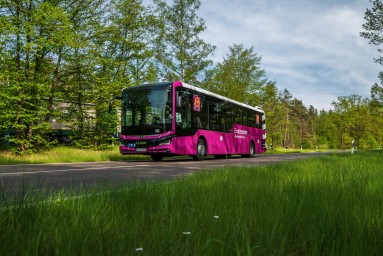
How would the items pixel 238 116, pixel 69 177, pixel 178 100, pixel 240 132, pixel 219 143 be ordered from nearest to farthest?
pixel 69 177 → pixel 178 100 → pixel 219 143 → pixel 238 116 → pixel 240 132

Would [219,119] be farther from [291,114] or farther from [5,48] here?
[291,114]

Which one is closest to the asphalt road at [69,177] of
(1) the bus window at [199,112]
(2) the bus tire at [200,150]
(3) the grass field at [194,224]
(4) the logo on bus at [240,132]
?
(3) the grass field at [194,224]

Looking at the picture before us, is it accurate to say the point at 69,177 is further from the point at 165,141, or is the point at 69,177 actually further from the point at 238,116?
the point at 238,116

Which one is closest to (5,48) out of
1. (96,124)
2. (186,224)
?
(96,124)

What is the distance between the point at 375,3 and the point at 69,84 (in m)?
20.8

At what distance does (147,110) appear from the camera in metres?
15.0

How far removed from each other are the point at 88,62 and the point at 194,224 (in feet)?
66.0

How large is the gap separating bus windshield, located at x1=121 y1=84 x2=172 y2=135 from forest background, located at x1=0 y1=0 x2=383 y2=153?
4.08m

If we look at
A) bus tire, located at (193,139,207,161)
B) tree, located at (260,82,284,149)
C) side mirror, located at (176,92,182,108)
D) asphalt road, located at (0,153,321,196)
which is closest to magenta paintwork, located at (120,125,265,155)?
bus tire, located at (193,139,207,161)

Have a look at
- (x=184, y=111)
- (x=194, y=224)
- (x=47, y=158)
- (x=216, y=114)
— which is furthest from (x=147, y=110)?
(x=194, y=224)

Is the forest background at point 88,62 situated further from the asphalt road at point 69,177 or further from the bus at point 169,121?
the asphalt road at point 69,177

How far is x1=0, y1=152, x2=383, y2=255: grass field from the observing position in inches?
73.1

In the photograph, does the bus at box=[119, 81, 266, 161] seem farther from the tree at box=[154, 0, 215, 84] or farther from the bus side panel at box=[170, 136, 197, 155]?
the tree at box=[154, 0, 215, 84]

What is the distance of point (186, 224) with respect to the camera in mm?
2387
